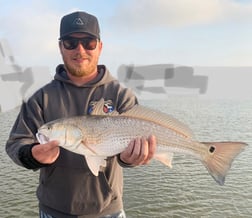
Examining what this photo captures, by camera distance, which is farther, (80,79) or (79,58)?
(80,79)

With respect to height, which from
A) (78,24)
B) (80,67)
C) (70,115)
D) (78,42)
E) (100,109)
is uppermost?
(78,24)

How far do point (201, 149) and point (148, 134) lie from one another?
671 mm

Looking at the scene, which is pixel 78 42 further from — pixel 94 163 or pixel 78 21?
pixel 94 163

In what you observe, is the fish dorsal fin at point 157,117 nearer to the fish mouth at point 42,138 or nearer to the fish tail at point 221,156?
the fish tail at point 221,156

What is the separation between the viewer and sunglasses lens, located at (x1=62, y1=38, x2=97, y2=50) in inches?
167


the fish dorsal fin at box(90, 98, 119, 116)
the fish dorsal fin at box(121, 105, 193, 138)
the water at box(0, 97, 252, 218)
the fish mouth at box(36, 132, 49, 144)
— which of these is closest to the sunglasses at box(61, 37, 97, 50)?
the fish dorsal fin at box(90, 98, 119, 116)

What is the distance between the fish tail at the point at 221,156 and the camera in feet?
12.7

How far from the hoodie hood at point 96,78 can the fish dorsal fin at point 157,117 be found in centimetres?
60

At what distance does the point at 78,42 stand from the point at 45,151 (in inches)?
56.2

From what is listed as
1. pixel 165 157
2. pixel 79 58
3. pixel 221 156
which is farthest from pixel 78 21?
pixel 221 156

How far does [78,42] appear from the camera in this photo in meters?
4.23

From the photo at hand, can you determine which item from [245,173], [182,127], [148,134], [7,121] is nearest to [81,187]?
[148,134]

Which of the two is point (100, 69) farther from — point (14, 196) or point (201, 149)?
point (14, 196)

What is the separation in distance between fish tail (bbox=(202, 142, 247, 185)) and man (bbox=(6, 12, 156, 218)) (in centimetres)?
70
